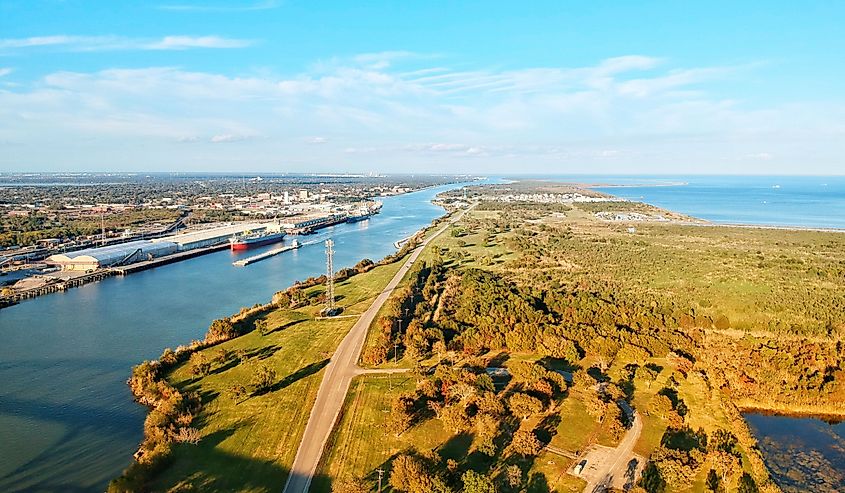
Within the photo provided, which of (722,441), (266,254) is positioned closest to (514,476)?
(722,441)

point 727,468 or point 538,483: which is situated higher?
point 727,468

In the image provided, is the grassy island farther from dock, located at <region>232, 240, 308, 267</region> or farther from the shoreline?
dock, located at <region>232, 240, 308, 267</region>

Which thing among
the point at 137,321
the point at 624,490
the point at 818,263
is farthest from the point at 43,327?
the point at 818,263

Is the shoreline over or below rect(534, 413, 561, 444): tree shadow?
below

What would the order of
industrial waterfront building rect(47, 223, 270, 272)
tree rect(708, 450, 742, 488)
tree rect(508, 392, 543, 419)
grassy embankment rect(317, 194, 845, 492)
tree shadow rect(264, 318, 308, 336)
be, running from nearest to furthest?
1. tree rect(708, 450, 742, 488)
2. grassy embankment rect(317, 194, 845, 492)
3. tree rect(508, 392, 543, 419)
4. tree shadow rect(264, 318, 308, 336)
5. industrial waterfront building rect(47, 223, 270, 272)

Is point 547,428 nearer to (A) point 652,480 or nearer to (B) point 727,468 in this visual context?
(A) point 652,480

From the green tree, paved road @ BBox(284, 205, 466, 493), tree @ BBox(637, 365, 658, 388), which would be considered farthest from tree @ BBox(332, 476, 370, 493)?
tree @ BBox(637, 365, 658, 388)

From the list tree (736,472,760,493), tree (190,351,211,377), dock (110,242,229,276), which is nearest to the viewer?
tree (736,472,760,493)
